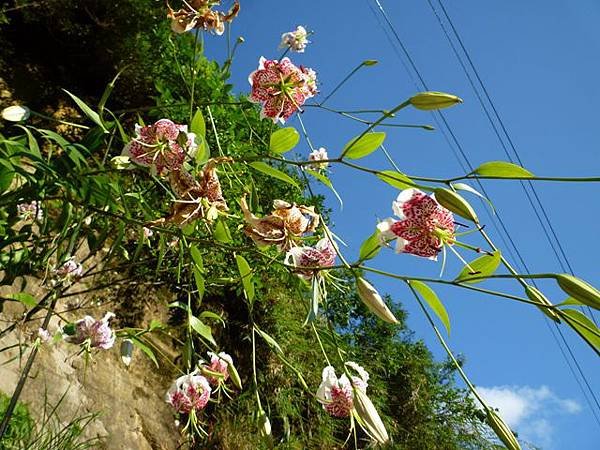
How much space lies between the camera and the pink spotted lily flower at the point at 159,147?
503 millimetres

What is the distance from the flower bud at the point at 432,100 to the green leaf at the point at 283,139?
0.13 m

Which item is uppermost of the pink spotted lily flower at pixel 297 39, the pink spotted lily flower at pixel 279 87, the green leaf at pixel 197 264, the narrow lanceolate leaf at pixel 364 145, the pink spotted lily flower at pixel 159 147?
the pink spotted lily flower at pixel 297 39

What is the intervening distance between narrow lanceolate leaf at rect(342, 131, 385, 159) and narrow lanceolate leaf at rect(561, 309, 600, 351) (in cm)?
20

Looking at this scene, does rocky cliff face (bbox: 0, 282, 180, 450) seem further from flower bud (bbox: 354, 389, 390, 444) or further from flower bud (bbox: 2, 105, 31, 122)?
flower bud (bbox: 354, 389, 390, 444)

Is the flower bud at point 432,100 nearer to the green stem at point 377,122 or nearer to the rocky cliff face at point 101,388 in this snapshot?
the green stem at point 377,122

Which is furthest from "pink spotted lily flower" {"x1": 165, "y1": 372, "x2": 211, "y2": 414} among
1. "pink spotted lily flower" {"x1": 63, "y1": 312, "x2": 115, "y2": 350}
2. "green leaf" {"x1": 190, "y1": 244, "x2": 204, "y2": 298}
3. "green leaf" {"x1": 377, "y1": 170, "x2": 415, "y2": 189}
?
"green leaf" {"x1": 377, "y1": 170, "x2": 415, "y2": 189}

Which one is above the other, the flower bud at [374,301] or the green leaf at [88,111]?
the green leaf at [88,111]

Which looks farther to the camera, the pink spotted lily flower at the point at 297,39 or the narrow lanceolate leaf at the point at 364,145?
the pink spotted lily flower at the point at 297,39

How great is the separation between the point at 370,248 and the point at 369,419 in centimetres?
14

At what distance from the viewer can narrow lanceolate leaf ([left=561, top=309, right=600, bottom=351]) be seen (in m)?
0.33

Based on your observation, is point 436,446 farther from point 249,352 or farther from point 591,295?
point 591,295

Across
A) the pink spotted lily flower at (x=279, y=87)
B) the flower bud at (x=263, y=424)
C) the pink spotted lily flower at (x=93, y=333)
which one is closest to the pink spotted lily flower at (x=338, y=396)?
the flower bud at (x=263, y=424)

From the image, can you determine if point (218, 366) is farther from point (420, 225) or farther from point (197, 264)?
point (420, 225)

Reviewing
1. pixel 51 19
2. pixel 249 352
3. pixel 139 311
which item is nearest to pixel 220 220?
pixel 139 311
